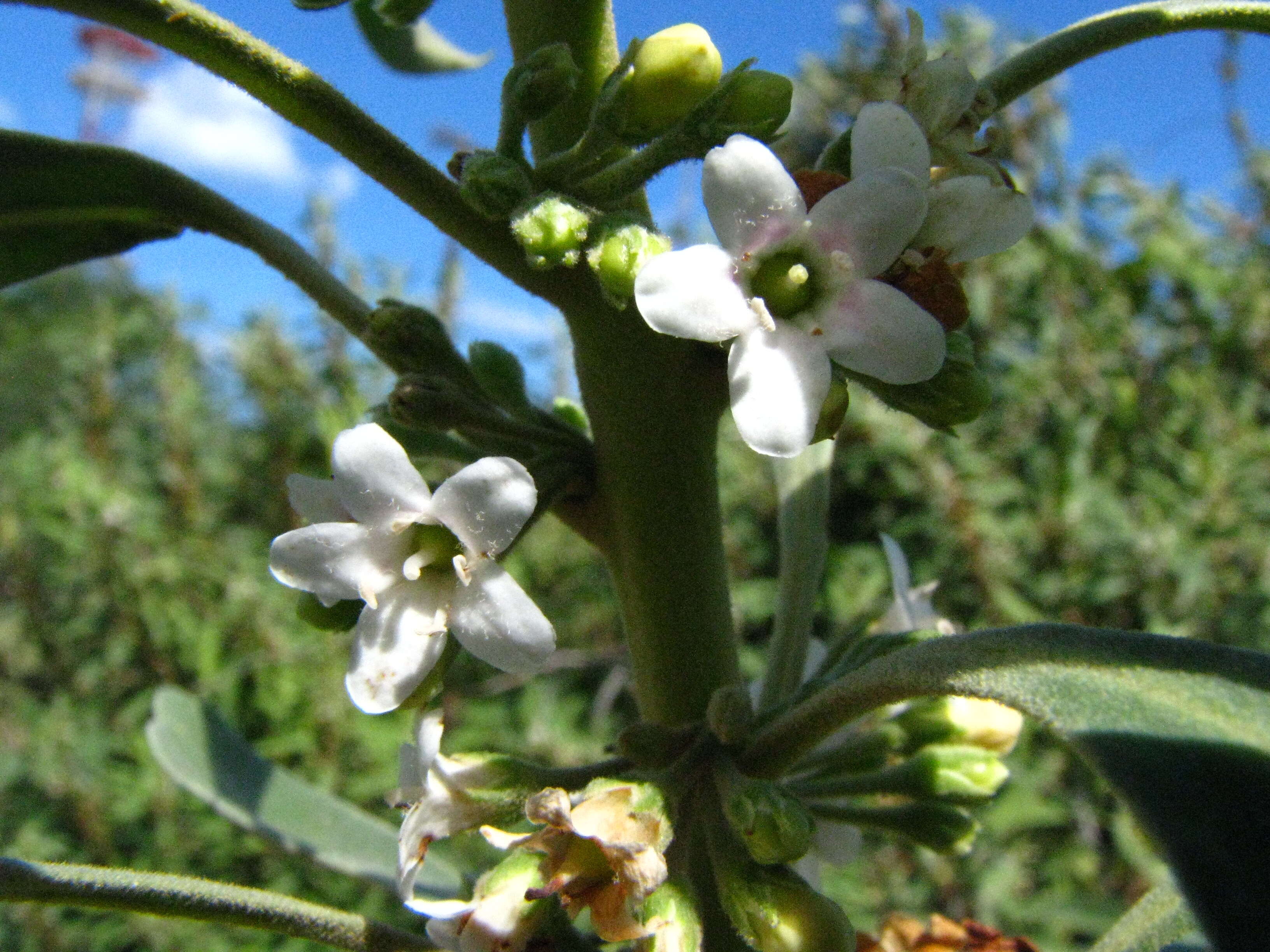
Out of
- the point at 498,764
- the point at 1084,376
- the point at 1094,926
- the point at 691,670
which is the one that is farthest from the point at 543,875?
the point at 1084,376

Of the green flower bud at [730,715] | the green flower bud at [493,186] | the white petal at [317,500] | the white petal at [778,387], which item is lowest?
the green flower bud at [730,715]

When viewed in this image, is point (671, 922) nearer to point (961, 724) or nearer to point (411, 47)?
point (961, 724)

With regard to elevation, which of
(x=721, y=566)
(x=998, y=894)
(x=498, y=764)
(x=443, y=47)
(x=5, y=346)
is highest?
(x=443, y=47)

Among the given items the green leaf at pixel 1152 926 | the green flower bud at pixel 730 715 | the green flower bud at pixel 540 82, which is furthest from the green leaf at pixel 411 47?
the green leaf at pixel 1152 926

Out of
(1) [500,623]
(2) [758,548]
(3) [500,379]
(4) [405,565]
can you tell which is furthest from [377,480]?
(2) [758,548]

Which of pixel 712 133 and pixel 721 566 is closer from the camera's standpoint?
pixel 712 133

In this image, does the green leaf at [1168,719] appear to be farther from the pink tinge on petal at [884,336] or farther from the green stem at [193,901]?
the green stem at [193,901]

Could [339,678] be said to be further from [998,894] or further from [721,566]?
[721,566]
